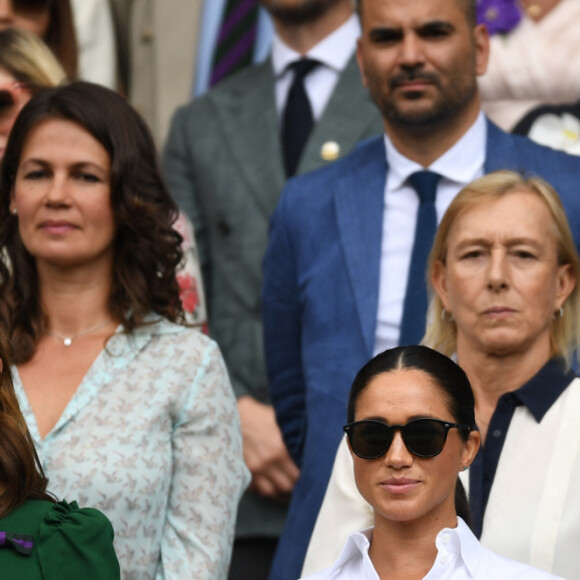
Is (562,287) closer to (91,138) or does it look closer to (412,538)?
(412,538)

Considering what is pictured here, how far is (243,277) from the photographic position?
238 inches

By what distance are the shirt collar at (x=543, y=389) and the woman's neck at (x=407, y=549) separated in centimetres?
62

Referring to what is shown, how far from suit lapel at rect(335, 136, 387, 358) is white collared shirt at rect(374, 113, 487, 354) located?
34 millimetres

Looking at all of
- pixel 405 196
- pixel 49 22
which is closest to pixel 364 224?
pixel 405 196

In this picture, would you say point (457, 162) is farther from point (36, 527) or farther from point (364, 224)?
point (36, 527)

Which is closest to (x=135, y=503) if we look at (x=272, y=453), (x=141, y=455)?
(x=141, y=455)

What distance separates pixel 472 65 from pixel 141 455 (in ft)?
5.84

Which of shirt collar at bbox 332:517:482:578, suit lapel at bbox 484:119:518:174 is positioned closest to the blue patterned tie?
suit lapel at bbox 484:119:518:174

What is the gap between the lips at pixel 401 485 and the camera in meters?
3.71

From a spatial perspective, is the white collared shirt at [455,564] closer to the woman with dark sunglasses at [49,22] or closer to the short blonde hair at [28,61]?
the short blonde hair at [28,61]

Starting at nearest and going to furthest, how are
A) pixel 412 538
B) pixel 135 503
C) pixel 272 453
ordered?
1. pixel 412 538
2. pixel 135 503
3. pixel 272 453

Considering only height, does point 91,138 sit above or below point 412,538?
above

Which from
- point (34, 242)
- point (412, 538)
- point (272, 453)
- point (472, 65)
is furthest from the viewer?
point (272, 453)

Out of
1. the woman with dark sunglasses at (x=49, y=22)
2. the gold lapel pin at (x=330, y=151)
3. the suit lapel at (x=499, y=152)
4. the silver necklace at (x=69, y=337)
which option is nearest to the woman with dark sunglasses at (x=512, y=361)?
the suit lapel at (x=499, y=152)
